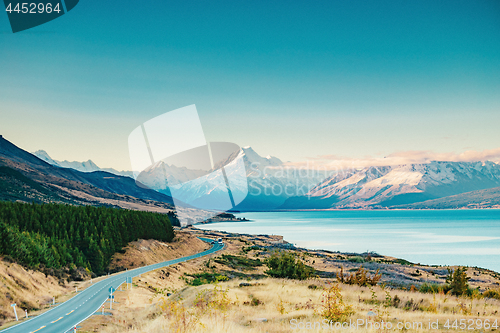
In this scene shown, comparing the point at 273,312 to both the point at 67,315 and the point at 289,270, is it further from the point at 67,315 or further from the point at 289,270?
the point at 289,270

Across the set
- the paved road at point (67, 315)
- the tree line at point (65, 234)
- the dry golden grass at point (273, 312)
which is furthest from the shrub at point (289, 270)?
the tree line at point (65, 234)

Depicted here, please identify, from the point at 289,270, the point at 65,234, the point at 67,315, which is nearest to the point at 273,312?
the point at 67,315

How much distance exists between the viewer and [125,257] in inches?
2518

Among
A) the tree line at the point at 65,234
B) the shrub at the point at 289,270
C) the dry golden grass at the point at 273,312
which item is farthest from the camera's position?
the tree line at the point at 65,234

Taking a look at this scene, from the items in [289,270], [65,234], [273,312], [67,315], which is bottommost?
[67,315]

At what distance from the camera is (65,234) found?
185 feet

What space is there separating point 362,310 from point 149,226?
7445cm

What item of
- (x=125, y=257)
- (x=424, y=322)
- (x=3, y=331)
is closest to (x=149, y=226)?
(x=125, y=257)

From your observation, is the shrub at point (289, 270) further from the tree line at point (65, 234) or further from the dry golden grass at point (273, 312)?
the tree line at point (65, 234)

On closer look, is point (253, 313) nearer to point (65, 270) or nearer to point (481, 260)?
point (65, 270)

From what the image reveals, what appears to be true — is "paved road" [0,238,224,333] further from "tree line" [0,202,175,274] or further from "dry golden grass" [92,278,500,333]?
"tree line" [0,202,175,274]

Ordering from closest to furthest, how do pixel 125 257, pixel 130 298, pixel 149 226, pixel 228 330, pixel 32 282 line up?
pixel 228 330 → pixel 130 298 → pixel 32 282 → pixel 125 257 → pixel 149 226

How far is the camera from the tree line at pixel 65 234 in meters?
39.0

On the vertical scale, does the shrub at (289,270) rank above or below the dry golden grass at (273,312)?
below
